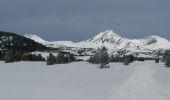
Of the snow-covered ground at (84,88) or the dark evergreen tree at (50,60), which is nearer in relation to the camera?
Result: the snow-covered ground at (84,88)

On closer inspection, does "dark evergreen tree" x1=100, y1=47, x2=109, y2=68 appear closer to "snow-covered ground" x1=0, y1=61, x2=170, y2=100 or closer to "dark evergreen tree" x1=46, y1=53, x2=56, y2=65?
"dark evergreen tree" x1=46, y1=53, x2=56, y2=65

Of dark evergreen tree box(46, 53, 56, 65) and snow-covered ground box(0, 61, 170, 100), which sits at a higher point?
dark evergreen tree box(46, 53, 56, 65)

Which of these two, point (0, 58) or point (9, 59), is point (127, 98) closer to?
point (9, 59)

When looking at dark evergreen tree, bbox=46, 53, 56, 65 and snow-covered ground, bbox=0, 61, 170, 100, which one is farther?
dark evergreen tree, bbox=46, 53, 56, 65

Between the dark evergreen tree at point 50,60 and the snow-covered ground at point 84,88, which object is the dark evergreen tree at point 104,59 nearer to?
the dark evergreen tree at point 50,60

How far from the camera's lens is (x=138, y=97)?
24.5 metres

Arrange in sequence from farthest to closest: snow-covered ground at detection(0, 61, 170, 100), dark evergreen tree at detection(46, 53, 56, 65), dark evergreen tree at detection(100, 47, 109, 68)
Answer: dark evergreen tree at detection(46, 53, 56, 65)
dark evergreen tree at detection(100, 47, 109, 68)
snow-covered ground at detection(0, 61, 170, 100)

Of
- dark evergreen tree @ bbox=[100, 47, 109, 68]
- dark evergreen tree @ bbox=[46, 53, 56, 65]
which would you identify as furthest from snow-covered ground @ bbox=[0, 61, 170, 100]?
dark evergreen tree @ bbox=[46, 53, 56, 65]

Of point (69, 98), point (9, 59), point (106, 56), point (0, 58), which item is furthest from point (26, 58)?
point (69, 98)

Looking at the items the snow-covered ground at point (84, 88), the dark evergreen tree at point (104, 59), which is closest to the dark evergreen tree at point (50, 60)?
the dark evergreen tree at point (104, 59)

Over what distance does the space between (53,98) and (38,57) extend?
11143cm

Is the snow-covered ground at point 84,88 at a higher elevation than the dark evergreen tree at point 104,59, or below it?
below

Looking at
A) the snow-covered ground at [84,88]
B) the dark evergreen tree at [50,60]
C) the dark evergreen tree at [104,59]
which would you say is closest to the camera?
the snow-covered ground at [84,88]

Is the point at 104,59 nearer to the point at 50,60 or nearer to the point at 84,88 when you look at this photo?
the point at 50,60
